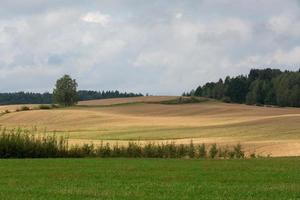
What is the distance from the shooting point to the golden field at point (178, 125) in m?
50.1

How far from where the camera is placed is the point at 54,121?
87938 millimetres

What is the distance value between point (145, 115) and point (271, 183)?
258 feet

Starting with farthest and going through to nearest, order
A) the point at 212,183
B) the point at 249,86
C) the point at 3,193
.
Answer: the point at 249,86 < the point at 212,183 < the point at 3,193

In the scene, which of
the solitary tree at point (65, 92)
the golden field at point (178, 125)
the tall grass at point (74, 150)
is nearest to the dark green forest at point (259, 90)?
the solitary tree at point (65, 92)

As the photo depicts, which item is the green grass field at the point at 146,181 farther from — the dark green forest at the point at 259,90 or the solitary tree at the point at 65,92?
the solitary tree at the point at 65,92

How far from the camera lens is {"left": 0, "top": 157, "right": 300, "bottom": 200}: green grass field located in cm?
1437

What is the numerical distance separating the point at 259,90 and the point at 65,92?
174ft

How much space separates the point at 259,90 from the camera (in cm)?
17038

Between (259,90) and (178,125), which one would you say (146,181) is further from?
(259,90)

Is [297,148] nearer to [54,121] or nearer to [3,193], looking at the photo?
[3,193]

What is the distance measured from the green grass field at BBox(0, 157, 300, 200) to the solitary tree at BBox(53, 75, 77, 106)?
136404 millimetres

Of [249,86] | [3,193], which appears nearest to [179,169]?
[3,193]

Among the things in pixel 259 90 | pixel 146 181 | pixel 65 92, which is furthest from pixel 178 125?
pixel 259 90

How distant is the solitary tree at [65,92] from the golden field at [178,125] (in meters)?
50.9
